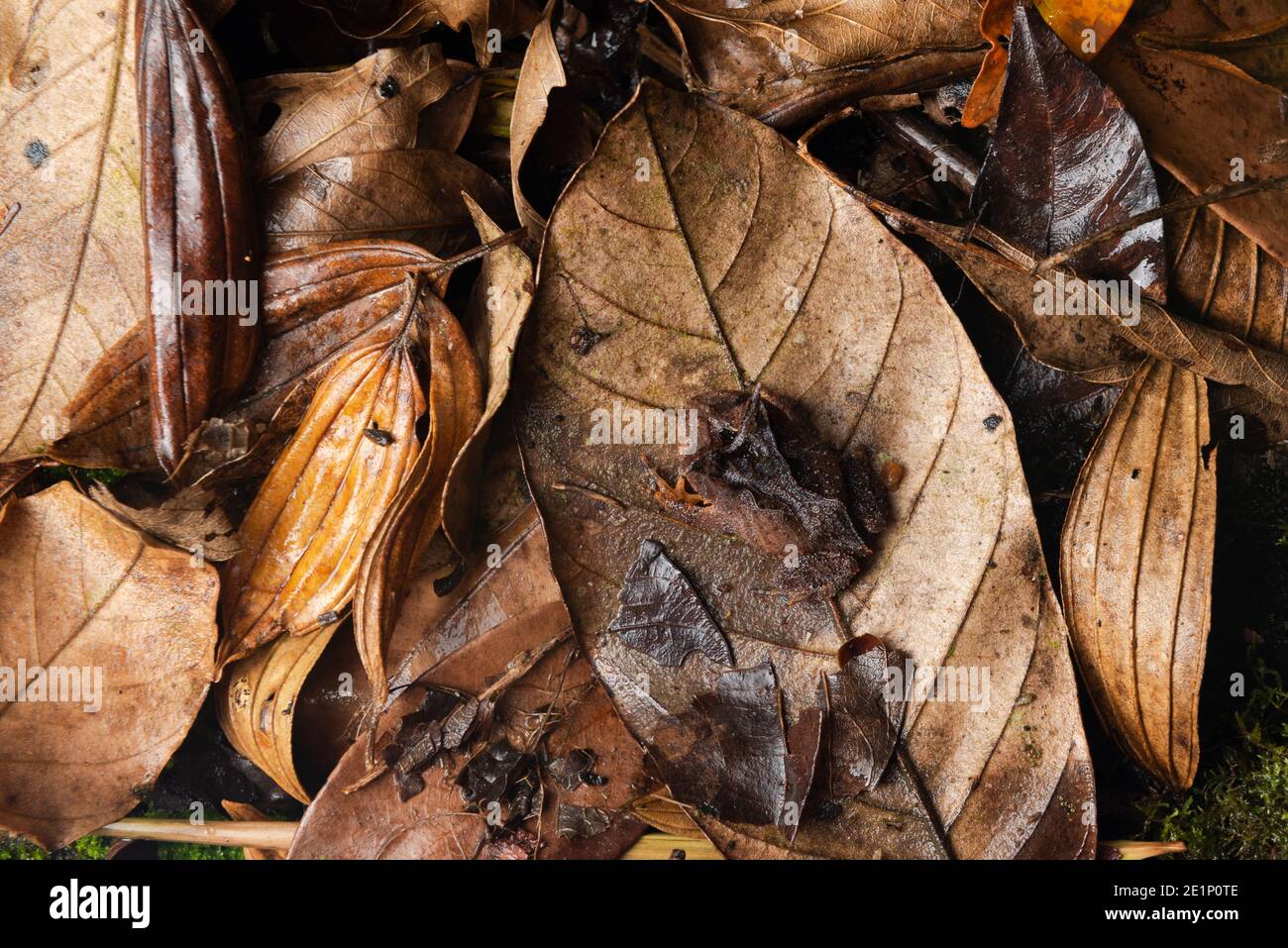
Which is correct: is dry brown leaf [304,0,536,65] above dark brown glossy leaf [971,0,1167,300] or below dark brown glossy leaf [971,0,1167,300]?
above

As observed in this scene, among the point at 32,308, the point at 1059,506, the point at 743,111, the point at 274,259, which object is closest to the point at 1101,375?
the point at 1059,506

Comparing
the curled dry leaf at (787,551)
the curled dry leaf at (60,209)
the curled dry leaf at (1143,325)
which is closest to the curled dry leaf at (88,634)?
the curled dry leaf at (60,209)

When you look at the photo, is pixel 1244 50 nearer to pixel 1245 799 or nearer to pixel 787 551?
pixel 787 551

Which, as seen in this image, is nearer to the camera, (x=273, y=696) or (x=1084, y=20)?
(x=1084, y=20)

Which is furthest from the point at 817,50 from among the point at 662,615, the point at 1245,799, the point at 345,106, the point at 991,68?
the point at 1245,799

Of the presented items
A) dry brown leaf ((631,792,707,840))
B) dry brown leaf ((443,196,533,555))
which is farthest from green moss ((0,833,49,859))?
dry brown leaf ((631,792,707,840))

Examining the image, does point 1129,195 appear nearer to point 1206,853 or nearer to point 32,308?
point 1206,853

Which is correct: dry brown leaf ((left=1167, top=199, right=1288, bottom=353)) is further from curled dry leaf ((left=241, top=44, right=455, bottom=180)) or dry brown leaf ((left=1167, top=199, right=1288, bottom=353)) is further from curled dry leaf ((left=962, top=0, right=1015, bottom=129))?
curled dry leaf ((left=241, top=44, right=455, bottom=180))
